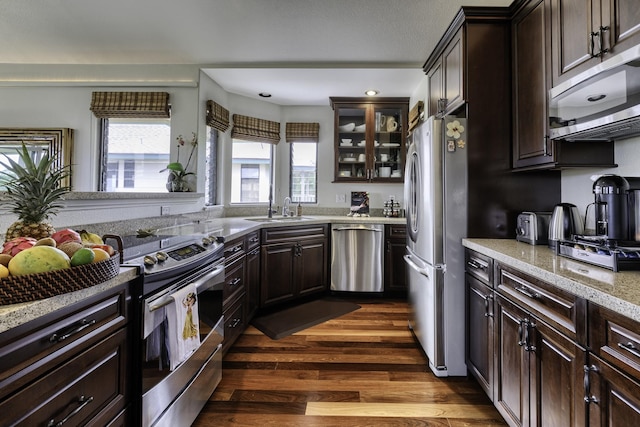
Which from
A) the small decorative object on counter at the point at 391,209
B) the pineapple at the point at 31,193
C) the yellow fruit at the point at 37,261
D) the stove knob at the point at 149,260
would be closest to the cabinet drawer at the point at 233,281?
the stove knob at the point at 149,260

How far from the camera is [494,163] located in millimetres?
1923

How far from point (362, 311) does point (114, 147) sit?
3.15 meters

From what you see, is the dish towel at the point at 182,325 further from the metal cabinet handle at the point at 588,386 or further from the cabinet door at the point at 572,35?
the cabinet door at the point at 572,35

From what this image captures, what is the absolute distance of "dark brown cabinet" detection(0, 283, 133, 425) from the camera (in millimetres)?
684

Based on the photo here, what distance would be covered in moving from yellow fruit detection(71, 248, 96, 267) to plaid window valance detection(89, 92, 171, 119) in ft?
8.60

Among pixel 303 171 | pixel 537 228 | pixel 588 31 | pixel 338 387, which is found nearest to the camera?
pixel 588 31

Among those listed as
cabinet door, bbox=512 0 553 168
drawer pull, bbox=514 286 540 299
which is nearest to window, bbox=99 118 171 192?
cabinet door, bbox=512 0 553 168

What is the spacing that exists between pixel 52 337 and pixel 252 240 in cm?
185

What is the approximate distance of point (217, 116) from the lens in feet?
10.7

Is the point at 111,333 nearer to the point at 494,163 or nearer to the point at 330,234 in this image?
the point at 494,163

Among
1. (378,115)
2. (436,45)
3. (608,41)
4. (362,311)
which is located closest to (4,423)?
(608,41)

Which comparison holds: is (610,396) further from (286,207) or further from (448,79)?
(286,207)

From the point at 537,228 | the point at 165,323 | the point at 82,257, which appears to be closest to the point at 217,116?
the point at 165,323

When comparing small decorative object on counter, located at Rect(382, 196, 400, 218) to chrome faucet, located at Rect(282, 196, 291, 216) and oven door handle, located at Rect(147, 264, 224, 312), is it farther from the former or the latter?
oven door handle, located at Rect(147, 264, 224, 312)
